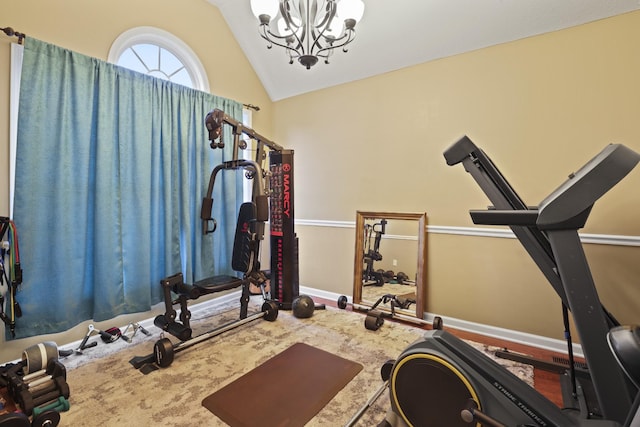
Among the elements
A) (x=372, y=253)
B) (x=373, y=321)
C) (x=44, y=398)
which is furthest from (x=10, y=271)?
(x=372, y=253)

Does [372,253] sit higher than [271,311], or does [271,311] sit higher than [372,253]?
[372,253]

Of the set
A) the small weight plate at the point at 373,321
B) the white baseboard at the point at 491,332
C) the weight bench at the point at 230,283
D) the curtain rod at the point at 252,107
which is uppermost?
the curtain rod at the point at 252,107

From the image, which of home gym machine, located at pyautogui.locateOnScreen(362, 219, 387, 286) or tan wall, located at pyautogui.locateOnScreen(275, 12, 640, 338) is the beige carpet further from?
tan wall, located at pyautogui.locateOnScreen(275, 12, 640, 338)

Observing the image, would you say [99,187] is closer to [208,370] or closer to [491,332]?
[208,370]

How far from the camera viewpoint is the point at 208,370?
223 cm

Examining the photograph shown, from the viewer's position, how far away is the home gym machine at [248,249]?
2486 mm

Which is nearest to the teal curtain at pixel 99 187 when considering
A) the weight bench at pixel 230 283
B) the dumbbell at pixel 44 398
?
the weight bench at pixel 230 283

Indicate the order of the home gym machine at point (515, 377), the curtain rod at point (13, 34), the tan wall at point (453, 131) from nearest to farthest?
1. the home gym machine at point (515, 377)
2. the curtain rod at point (13, 34)
3. the tan wall at point (453, 131)

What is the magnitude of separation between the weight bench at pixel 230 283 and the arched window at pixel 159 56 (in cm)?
161

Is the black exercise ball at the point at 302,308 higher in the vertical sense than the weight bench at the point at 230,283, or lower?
lower

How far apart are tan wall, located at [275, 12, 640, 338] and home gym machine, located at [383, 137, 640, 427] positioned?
1.10 meters

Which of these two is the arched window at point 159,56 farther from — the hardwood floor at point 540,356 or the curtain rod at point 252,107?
the hardwood floor at point 540,356

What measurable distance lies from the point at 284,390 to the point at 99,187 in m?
2.22

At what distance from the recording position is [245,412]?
5.91 ft
